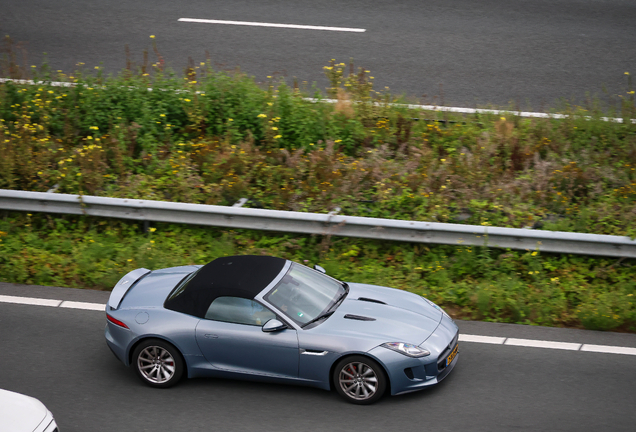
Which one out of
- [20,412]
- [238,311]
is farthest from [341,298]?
[20,412]

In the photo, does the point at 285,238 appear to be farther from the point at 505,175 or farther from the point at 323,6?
the point at 323,6

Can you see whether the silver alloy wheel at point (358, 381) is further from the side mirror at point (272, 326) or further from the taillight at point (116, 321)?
the taillight at point (116, 321)

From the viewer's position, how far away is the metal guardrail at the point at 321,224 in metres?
8.91

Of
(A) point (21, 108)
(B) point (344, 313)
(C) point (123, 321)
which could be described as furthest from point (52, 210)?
(B) point (344, 313)

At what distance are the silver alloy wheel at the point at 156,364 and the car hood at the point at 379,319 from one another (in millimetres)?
1483

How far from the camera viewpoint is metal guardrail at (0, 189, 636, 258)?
891cm

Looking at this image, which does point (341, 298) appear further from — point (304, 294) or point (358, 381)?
point (358, 381)


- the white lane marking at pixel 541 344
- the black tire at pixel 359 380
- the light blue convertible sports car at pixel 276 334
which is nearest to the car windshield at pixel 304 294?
the light blue convertible sports car at pixel 276 334

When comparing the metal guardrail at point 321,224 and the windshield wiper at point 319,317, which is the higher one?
the metal guardrail at point 321,224

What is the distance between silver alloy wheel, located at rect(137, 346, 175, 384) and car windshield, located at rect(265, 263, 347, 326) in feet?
3.94

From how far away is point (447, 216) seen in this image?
967 cm

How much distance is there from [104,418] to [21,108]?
7.02 meters

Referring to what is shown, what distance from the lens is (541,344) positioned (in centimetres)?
779

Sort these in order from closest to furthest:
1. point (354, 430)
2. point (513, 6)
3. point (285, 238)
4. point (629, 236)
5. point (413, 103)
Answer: point (354, 430) < point (629, 236) < point (285, 238) < point (413, 103) < point (513, 6)
